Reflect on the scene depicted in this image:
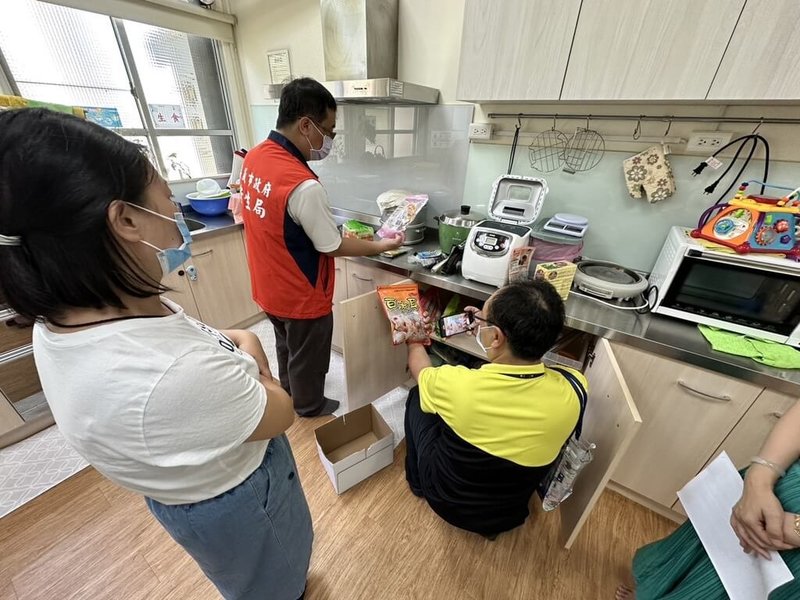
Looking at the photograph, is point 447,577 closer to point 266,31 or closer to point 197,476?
point 197,476

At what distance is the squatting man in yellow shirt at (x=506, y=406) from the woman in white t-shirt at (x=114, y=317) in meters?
0.57

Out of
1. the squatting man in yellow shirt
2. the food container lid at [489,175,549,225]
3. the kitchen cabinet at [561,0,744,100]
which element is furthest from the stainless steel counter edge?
the kitchen cabinet at [561,0,744,100]

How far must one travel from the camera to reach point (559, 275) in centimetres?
128

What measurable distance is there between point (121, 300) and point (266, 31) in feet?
8.38

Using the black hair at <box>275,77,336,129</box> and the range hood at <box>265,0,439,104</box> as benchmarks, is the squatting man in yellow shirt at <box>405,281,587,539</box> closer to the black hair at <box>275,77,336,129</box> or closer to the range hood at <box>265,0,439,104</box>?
the black hair at <box>275,77,336,129</box>

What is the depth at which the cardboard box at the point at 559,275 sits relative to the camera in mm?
1271

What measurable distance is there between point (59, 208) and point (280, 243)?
920 mm

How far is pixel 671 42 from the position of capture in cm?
100

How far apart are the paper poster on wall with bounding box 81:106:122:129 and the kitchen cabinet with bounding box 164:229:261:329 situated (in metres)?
0.93

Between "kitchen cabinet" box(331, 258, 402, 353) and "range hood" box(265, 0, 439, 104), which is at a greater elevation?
"range hood" box(265, 0, 439, 104)

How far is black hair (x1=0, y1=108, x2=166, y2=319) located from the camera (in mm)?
400

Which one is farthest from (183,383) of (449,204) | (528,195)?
(449,204)

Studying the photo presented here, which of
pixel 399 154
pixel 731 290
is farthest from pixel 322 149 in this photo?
pixel 731 290

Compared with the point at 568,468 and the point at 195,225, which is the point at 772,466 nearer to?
the point at 568,468
